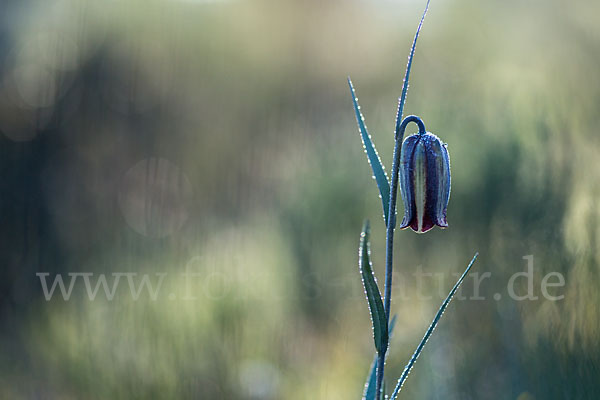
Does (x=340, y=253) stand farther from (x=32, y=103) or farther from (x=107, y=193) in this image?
(x=32, y=103)

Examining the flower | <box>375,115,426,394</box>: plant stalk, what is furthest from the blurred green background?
<box>375,115,426,394</box>: plant stalk

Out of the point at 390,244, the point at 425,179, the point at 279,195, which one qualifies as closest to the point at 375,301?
the point at 390,244

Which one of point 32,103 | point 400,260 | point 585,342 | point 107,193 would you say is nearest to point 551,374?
point 585,342

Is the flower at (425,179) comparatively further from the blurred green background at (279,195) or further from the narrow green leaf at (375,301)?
the blurred green background at (279,195)

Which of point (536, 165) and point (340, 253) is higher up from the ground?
point (536, 165)

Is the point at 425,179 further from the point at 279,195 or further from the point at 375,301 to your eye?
the point at 279,195

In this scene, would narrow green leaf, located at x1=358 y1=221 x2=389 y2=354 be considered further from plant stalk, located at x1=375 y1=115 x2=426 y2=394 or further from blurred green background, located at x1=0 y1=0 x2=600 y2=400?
blurred green background, located at x1=0 y1=0 x2=600 y2=400
